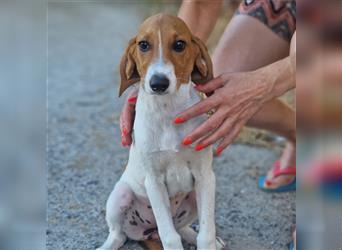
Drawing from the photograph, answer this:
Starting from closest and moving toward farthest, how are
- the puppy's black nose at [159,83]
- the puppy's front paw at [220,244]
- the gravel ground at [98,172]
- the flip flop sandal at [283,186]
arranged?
1. the puppy's black nose at [159,83]
2. the puppy's front paw at [220,244]
3. the gravel ground at [98,172]
4. the flip flop sandal at [283,186]

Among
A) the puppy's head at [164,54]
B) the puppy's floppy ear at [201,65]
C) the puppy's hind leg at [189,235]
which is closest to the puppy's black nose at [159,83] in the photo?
the puppy's head at [164,54]

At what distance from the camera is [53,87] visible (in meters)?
5.34

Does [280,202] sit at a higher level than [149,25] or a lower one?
lower

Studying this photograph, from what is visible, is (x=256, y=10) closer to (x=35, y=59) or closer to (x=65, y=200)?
(x=65, y=200)

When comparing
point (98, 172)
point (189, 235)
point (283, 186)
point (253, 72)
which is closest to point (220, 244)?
point (189, 235)

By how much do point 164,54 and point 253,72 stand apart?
0.53 meters

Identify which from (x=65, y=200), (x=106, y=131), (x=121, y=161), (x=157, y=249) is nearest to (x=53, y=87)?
(x=106, y=131)

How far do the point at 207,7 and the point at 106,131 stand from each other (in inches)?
64.3

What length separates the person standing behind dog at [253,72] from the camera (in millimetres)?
2381

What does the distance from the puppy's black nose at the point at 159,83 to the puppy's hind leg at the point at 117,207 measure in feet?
1.91

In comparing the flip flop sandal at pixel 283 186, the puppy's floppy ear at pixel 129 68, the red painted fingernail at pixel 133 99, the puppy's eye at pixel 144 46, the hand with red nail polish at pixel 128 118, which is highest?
the puppy's eye at pixel 144 46

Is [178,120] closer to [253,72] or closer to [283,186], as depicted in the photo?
[253,72]

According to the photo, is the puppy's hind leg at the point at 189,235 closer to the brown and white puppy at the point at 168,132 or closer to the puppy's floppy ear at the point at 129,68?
the brown and white puppy at the point at 168,132

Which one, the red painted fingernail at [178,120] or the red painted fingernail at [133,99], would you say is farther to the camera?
the red painted fingernail at [133,99]
